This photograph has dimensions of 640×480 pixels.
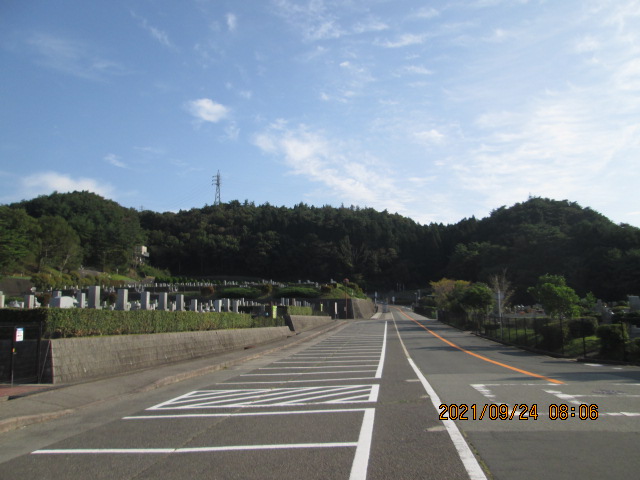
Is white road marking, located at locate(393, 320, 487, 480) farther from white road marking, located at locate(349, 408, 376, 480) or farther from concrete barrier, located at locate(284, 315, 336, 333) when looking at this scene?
concrete barrier, located at locate(284, 315, 336, 333)

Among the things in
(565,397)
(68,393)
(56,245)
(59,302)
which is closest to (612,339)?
(565,397)

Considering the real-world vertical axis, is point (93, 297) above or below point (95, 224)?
below

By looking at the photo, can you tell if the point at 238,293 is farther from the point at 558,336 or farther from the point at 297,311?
the point at 558,336

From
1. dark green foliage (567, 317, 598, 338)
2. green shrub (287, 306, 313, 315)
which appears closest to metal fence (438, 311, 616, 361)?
dark green foliage (567, 317, 598, 338)

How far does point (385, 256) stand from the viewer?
174 metres

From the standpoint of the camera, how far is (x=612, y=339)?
20.0 meters

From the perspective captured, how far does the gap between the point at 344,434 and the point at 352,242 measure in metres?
169

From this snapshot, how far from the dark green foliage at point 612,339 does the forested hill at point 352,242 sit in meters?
Answer: 62.3

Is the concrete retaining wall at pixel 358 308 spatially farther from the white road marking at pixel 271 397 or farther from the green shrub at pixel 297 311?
the white road marking at pixel 271 397

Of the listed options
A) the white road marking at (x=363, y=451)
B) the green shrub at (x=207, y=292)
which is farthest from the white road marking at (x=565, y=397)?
the green shrub at (x=207, y=292)

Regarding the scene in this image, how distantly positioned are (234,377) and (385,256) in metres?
160

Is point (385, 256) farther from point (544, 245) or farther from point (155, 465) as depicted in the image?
point (155, 465)

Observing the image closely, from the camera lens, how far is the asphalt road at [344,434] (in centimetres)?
584

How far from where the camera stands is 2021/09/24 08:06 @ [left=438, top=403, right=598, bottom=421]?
8.42 metres
